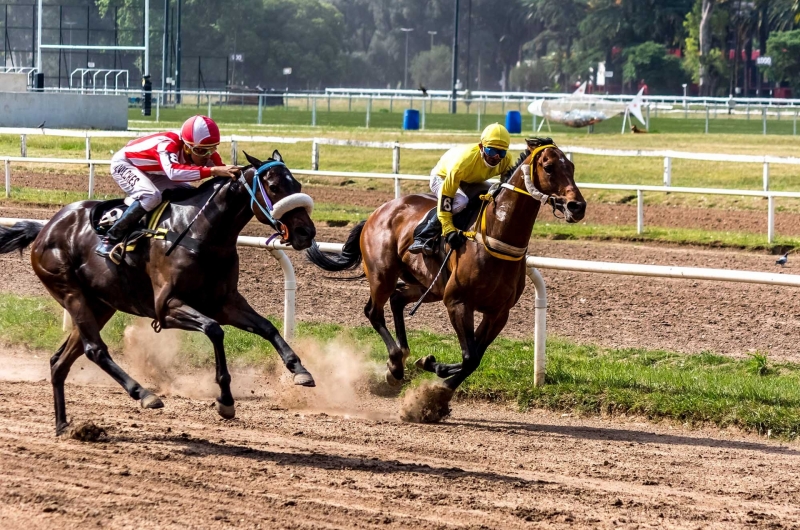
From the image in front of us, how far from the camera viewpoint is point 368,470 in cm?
606

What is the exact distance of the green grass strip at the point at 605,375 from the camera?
7.47 metres

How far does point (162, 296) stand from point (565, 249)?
26.1 ft

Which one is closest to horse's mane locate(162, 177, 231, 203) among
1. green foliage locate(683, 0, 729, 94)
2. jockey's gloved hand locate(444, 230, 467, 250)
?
jockey's gloved hand locate(444, 230, 467, 250)

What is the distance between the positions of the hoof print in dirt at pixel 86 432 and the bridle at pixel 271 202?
151 centimetres

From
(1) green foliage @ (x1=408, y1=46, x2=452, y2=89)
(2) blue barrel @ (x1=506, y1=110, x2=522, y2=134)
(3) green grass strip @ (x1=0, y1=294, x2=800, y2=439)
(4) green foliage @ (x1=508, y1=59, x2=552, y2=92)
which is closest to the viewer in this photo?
(3) green grass strip @ (x1=0, y1=294, x2=800, y2=439)

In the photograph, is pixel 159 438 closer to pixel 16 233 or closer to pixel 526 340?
pixel 16 233

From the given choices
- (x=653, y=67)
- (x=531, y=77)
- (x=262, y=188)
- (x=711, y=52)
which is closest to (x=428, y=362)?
(x=262, y=188)

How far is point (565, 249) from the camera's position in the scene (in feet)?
46.2

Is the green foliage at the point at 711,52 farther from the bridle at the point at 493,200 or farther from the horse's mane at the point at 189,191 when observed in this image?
the horse's mane at the point at 189,191

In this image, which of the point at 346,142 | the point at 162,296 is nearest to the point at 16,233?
the point at 162,296

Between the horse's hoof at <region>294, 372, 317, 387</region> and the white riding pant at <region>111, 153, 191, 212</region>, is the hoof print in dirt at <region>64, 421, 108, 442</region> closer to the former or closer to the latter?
the horse's hoof at <region>294, 372, 317, 387</region>

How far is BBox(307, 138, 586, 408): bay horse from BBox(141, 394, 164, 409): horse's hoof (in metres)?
1.90

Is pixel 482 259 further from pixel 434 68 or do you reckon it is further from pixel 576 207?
pixel 434 68

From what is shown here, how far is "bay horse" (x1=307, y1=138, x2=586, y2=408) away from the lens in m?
7.14
